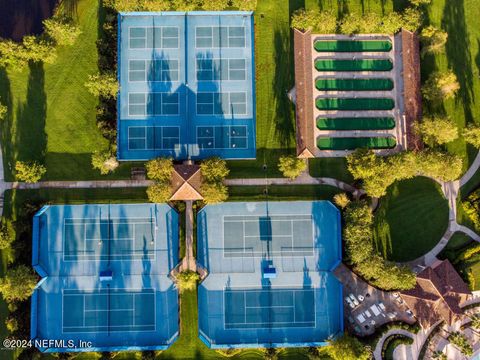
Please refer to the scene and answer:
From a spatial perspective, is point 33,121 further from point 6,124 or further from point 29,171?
point 29,171

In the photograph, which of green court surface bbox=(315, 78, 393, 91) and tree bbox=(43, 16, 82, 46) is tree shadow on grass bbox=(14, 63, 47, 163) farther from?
green court surface bbox=(315, 78, 393, 91)

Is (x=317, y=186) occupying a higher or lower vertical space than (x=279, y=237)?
higher

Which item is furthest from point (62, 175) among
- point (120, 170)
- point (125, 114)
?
point (125, 114)

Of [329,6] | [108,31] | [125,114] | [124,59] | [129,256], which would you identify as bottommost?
[129,256]

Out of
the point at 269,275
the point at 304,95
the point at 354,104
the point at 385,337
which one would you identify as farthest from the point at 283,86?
the point at 385,337

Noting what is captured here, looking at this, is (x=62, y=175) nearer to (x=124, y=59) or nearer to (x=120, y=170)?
(x=120, y=170)

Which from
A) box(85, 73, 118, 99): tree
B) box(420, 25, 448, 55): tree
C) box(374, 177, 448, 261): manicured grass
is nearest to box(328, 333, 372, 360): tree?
box(374, 177, 448, 261): manicured grass

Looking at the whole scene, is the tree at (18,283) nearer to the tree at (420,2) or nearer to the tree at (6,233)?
the tree at (6,233)
